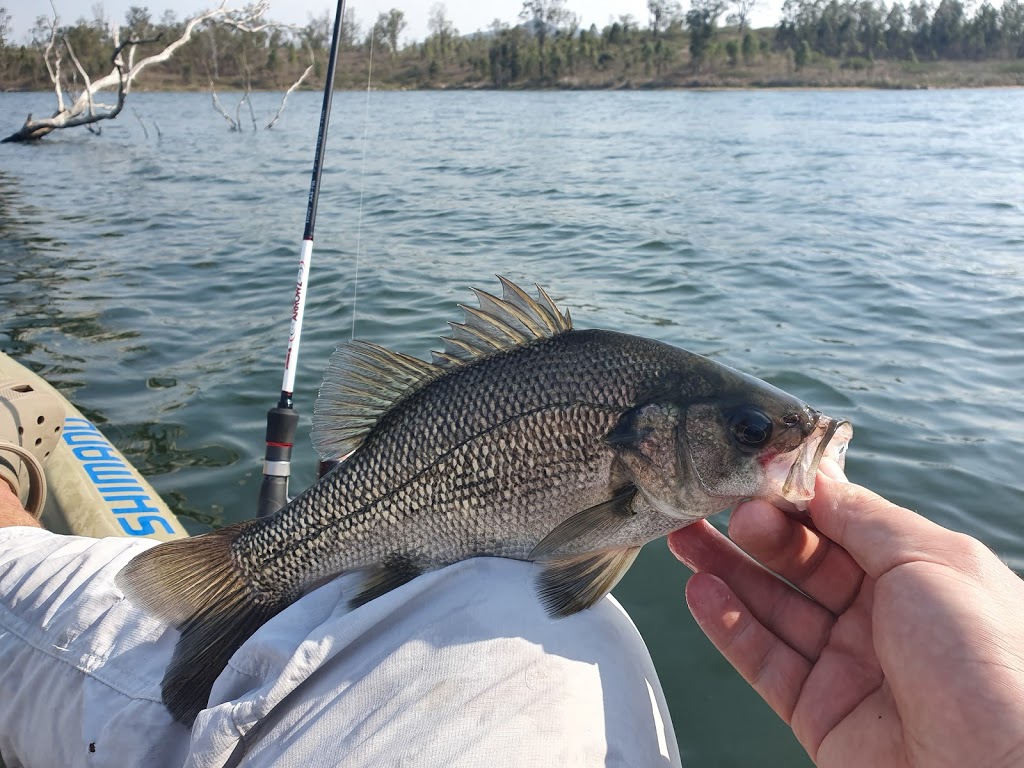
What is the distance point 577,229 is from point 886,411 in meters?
6.73

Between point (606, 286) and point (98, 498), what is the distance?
586 cm

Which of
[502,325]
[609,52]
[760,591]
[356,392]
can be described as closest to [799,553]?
[760,591]

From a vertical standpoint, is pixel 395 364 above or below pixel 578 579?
above

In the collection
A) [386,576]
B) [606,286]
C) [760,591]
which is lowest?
[606,286]

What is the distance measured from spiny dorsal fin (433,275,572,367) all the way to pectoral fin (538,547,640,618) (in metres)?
0.54

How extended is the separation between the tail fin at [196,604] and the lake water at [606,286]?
187cm

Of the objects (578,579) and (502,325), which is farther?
(502,325)

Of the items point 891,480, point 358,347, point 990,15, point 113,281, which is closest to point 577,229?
point 113,281

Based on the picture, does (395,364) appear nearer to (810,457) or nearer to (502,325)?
(502,325)

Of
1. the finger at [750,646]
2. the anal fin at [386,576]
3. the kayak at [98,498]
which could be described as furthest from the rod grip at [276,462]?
the finger at [750,646]

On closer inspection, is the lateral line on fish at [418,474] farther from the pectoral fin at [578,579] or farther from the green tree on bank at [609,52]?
the green tree on bank at [609,52]

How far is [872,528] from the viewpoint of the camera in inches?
62.2

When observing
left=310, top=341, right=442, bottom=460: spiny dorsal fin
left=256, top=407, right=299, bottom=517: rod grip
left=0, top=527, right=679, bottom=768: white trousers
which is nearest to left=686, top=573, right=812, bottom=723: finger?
left=0, top=527, right=679, bottom=768: white trousers

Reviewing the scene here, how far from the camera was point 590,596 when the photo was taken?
1683 millimetres
